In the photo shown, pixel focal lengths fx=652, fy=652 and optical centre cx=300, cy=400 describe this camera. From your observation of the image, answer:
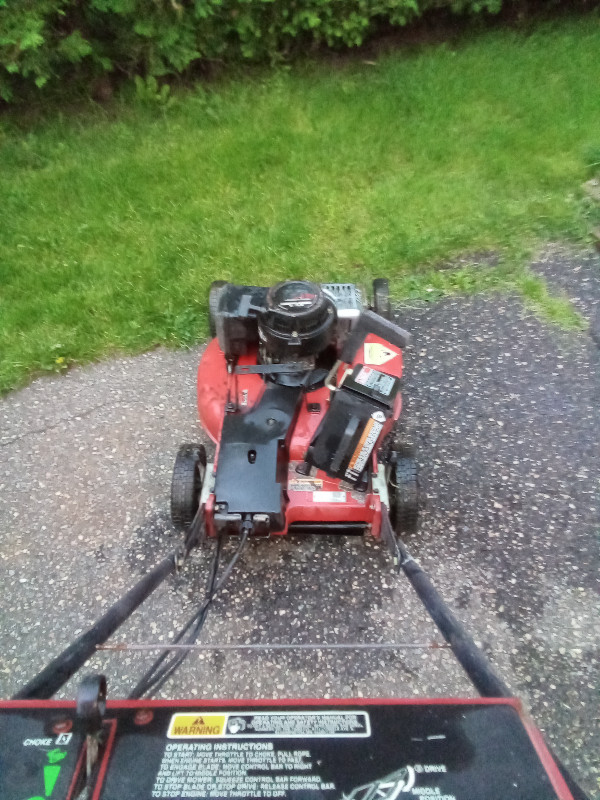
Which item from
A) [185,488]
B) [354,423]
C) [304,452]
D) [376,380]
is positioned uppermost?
[376,380]

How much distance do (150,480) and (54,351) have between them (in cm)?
96

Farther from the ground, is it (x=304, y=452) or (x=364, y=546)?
(x=304, y=452)

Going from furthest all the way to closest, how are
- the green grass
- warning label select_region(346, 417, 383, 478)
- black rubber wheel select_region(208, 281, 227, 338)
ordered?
the green grass → black rubber wheel select_region(208, 281, 227, 338) → warning label select_region(346, 417, 383, 478)

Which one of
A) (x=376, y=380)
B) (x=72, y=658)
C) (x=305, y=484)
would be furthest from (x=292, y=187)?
(x=72, y=658)

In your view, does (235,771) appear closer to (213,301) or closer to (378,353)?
(378,353)

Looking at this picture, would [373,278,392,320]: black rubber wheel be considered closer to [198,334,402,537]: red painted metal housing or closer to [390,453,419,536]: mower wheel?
[198,334,402,537]: red painted metal housing

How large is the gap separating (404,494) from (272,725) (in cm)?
127

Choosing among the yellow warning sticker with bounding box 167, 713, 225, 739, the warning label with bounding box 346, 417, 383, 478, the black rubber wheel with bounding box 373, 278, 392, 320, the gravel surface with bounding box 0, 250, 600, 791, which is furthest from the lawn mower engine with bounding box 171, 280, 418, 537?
the yellow warning sticker with bounding box 167, 713, 225, 739

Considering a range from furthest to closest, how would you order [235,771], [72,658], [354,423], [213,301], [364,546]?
[213,301], [364,546], [354,423], [72,658], [235,771]

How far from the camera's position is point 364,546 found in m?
2.33

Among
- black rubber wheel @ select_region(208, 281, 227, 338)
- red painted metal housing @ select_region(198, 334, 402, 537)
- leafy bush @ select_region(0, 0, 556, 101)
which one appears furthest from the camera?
leafy bush @ select_region(0, 0, 556, 101)

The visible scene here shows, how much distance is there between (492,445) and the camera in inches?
106

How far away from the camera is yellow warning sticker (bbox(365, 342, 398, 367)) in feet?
7.14

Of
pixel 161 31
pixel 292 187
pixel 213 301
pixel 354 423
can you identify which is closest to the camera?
pixel 354 423
